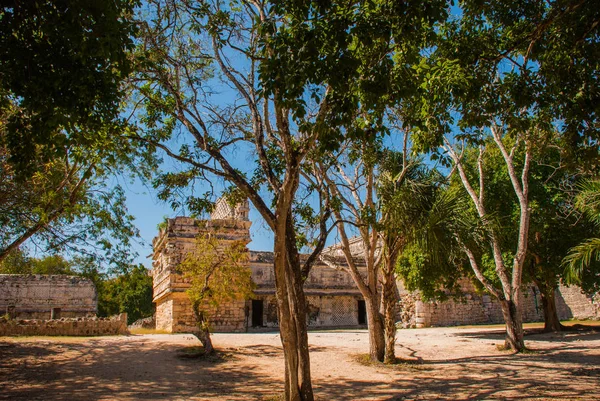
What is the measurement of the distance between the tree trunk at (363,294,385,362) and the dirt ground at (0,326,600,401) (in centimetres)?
44

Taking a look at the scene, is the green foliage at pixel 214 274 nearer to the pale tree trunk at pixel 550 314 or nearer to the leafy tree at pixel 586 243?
the leafy tree at pixel 586 243

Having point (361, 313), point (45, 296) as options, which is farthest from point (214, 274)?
point (361, 313)

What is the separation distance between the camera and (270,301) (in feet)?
71.9

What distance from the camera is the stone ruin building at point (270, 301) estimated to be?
17750mm

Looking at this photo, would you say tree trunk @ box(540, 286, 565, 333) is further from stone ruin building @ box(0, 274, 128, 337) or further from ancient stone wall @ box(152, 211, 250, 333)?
stone ruin building @ box(0, 274, 128, 337)

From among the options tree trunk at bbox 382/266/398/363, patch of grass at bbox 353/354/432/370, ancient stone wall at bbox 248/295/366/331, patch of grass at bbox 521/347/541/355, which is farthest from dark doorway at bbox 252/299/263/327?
patch of grass at bbox 521/347/541/355

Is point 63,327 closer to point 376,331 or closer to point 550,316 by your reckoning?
point 376,331

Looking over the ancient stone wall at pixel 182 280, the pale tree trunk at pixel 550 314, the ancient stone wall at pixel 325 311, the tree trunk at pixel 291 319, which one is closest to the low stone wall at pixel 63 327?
the ancient stone wall at pixel 182 280

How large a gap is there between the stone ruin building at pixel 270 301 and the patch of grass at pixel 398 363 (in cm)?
826

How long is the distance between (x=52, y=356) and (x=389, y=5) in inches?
397

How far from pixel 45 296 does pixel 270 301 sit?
9549 mm

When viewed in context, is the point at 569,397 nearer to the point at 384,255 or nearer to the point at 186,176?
the point at 384,255

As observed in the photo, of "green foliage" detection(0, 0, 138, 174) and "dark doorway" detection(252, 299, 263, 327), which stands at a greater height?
"green foliage" detection(0, 0, 138, 174)

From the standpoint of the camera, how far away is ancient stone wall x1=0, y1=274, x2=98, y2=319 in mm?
18656
